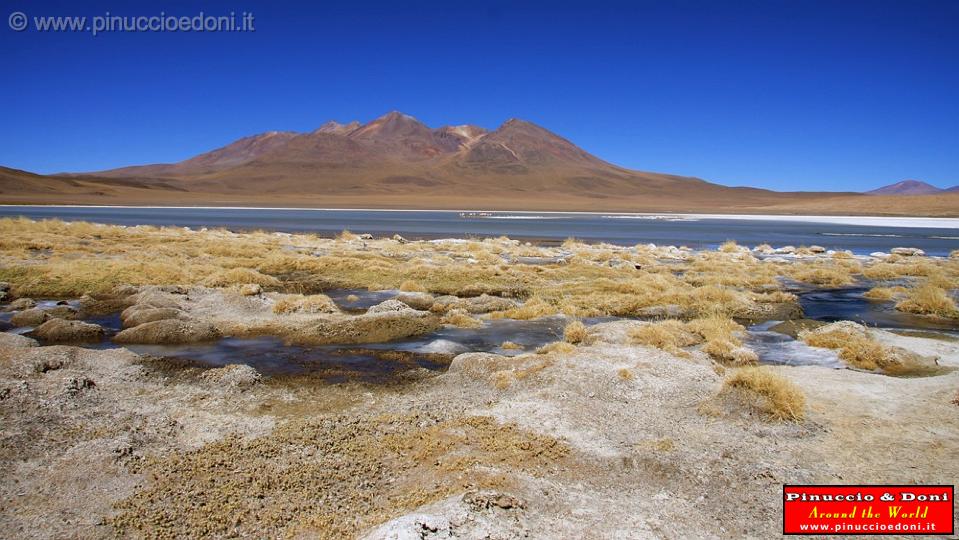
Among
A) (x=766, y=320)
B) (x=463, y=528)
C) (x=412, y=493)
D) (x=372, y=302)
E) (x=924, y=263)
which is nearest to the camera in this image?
(x=463, y=528)

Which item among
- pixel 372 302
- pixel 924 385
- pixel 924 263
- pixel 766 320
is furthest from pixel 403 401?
pixel 924 263

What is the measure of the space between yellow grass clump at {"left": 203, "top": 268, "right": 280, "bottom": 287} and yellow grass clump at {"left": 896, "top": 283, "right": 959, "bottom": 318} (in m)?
20.0

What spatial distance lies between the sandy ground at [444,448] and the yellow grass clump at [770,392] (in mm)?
184

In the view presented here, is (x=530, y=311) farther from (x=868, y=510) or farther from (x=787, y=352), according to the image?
(x=868, y=510)

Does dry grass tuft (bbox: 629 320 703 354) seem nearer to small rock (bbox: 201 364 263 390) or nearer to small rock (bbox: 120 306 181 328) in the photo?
small rock (bbox: 201 364 263 390)

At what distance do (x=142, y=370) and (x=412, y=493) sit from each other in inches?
256

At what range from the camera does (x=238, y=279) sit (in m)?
20.7

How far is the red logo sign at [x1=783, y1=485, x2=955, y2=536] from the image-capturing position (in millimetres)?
5809

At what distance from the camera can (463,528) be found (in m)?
5.52

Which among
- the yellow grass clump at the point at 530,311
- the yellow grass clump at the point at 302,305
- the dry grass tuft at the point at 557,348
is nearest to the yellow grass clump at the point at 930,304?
the yellow grass clump at the point at 530,311

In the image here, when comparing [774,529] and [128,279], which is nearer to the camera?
[774,529]

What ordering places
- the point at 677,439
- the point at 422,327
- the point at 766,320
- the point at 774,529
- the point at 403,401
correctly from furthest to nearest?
the point at 766,320 < the point at 422,327 < the point at 403,401 < the point at 677,439 < the point at 774,529

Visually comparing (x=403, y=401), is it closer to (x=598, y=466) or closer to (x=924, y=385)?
(x=598, y=466)

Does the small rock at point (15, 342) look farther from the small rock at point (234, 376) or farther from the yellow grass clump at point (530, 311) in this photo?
the yellow grass clump at point (530, 311)
